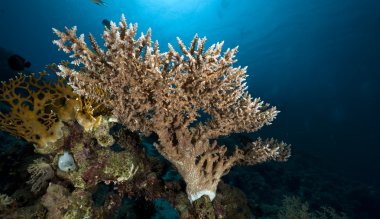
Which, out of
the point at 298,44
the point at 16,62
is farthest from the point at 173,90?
the point at 298,44

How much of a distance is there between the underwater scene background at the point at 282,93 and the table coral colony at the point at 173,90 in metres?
0.78

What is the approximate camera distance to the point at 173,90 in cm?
309

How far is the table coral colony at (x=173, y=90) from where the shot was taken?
2.87 m

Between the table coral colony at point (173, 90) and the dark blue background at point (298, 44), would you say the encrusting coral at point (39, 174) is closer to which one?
the table coral colony at point (173, 90)

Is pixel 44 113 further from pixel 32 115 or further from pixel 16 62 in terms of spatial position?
pixel 16 62

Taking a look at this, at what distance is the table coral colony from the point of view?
287cm

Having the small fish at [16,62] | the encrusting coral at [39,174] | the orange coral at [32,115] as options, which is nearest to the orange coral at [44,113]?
the orange coral at [32,115]

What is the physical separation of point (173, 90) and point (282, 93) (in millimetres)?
122527

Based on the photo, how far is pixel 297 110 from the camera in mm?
68812

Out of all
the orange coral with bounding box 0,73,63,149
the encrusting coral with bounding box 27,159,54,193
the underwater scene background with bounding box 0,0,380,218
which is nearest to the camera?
the orange coral with bounding box 0,73,63,149

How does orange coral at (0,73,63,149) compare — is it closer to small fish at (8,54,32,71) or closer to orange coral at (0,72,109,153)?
orange coral at (0,72,109,153)

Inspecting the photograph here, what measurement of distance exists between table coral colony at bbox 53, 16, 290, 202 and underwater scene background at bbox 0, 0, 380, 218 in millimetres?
780

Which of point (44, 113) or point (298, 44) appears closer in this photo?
point (44, 113)

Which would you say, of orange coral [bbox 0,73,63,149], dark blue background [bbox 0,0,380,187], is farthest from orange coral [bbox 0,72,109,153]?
dark blue background [bbox 0,0,380,187]
